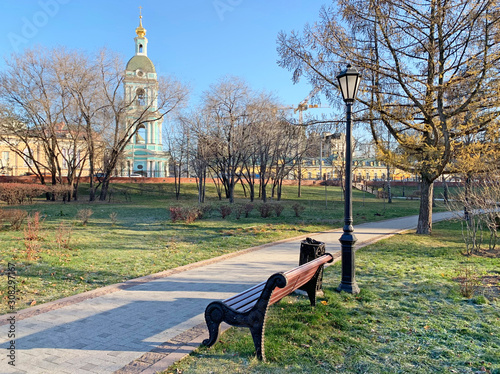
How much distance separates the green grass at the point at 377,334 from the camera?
346 centimetres

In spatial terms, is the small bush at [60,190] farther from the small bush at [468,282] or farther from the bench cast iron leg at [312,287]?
the small bush at [468,282]

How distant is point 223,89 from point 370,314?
25.0 meters

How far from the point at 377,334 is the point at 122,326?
9.78 feet

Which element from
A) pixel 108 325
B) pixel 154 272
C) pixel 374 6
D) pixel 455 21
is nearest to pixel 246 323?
pixel 108 325

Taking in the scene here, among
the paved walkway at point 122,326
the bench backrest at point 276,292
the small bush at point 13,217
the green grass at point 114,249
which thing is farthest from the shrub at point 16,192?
the bench backrest at point 276,292

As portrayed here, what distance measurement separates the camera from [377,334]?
4219 millimetres

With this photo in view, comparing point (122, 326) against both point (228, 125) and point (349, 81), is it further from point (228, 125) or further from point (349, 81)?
point (228, 125)

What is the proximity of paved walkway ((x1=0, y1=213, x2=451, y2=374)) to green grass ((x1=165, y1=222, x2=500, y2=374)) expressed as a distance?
0.44m

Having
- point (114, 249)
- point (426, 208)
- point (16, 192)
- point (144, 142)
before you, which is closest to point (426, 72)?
point (426, 208)

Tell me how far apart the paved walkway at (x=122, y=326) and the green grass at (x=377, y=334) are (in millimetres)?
442

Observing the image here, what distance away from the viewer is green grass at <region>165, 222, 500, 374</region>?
Result: 3457mm

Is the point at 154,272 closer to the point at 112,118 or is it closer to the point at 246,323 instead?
the point at 246,323

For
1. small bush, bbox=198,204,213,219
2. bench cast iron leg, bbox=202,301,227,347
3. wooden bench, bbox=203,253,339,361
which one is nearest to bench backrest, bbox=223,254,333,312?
wooden bench, bbox=203,253,339,361

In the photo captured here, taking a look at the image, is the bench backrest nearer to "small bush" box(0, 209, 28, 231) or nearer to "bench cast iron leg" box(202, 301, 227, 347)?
"bench cast iron leg" box(202, 301, 227, 347)
